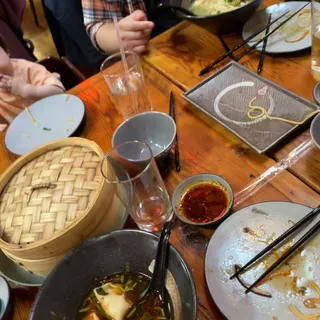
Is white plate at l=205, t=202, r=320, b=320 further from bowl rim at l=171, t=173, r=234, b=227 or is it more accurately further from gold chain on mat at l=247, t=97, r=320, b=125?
gold chain on mat at l=247, t=97, r=320, b=125

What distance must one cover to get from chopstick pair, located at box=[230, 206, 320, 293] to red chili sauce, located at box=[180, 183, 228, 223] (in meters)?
0.14

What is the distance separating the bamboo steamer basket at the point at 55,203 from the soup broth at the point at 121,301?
119 mm

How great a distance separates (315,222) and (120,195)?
436 millimetres

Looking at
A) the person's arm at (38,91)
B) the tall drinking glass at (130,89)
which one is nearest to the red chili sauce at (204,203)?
the tall drinking glass at (130,89)

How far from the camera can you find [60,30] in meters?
2.50

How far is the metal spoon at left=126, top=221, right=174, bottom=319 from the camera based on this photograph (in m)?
0.85

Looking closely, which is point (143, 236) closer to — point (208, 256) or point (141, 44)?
point (208, 256)

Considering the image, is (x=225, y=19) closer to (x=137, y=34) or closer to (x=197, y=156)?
(x=137, y=34)

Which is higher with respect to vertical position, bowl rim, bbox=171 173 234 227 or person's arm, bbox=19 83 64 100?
bowl rim, bbox=171 173 234 227

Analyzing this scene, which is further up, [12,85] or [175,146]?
[175,146]

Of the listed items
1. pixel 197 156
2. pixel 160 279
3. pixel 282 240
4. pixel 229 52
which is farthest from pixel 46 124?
pixel 282 240

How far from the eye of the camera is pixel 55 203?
3.13 feet

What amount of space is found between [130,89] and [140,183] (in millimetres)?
484

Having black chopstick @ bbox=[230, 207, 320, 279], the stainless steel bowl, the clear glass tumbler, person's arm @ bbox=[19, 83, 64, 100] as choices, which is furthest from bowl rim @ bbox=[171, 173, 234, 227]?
person's arm @ bbox=[19, 83, 64, 100]
